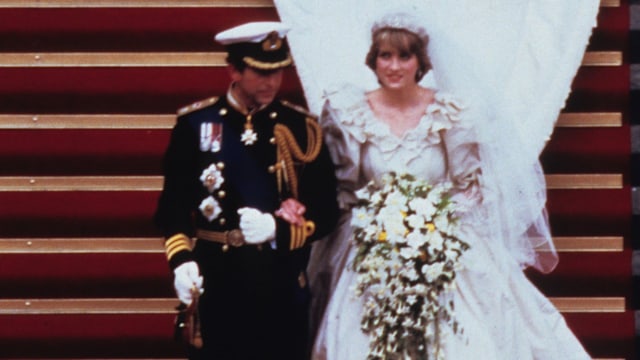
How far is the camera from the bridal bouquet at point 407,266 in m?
5.67

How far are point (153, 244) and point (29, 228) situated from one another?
619mm

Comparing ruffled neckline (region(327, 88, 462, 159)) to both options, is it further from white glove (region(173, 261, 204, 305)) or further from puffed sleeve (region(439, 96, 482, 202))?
white glove (region(173, 261, 204, 305))

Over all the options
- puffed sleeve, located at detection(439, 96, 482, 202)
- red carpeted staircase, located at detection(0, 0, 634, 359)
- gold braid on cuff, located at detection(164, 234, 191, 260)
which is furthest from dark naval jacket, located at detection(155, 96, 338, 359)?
red carpeted staircase, located at detection(0, 0, 634, 359)

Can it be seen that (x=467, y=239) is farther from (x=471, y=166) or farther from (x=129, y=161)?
(x=129, y=161)

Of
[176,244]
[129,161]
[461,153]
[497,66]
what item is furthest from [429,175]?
[129,161]

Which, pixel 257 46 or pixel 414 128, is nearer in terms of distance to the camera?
pixel 257 46

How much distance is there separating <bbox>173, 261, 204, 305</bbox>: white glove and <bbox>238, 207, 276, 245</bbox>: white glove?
242 mm

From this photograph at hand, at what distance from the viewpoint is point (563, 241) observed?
6.84 metres

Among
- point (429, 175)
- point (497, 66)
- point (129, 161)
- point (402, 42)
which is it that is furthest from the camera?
point (129, 161)

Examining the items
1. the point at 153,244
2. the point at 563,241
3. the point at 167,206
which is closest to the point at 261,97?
the point at 167,206

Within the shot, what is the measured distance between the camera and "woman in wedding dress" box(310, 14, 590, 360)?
5785mm

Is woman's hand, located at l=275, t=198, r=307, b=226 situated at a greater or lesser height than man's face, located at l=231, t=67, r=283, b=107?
lesser

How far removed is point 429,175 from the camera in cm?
588

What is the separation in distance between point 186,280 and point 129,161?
1.52 meters
